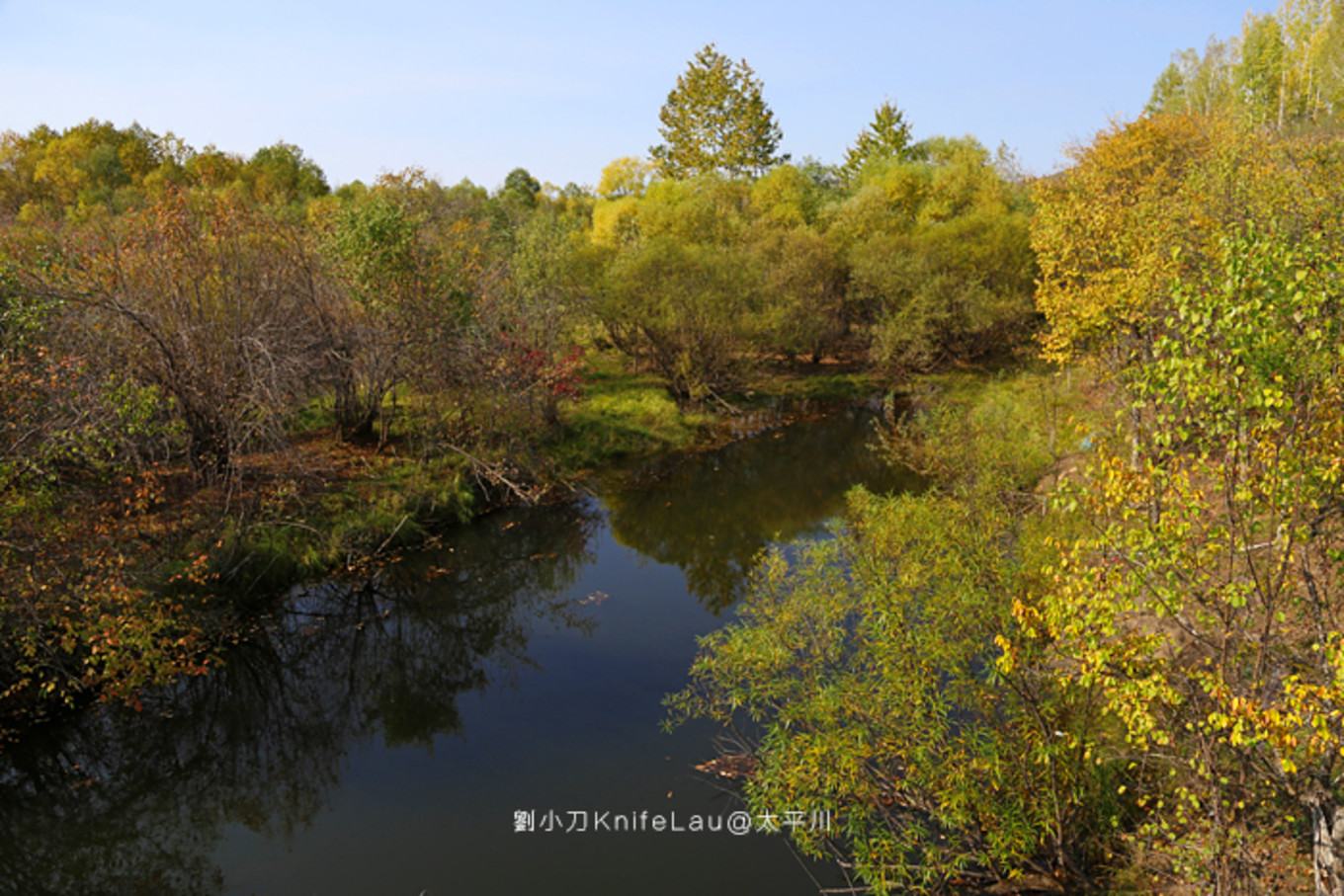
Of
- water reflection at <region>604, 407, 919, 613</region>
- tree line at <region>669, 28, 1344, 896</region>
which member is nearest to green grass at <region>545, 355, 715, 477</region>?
water reflection at <region>604, 407, 919, 613</region>

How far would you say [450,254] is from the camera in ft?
74.9

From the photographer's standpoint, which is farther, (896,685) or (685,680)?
(685,680)

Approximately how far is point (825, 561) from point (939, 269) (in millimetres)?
29923

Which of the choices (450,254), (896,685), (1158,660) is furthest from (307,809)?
(450,254)

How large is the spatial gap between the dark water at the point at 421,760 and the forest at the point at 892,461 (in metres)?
0.92

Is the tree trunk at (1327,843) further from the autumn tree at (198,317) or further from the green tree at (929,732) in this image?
the autumn tree at (198,317)

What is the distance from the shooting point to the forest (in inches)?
225

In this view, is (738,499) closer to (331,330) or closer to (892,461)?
(892,461)

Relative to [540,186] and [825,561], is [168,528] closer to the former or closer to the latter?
[825,561]

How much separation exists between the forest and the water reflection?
190cm

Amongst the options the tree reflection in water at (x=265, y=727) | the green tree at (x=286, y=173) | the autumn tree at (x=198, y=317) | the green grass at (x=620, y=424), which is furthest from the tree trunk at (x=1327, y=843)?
the green tree at (x=286, y=173)

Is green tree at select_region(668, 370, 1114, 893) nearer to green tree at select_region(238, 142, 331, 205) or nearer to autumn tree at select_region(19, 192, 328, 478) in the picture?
autumn tree at select_region(19, 192, 328, 478)

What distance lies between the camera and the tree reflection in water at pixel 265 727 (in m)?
9.84

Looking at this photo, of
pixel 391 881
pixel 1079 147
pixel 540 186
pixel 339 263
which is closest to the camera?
pixel 391 881
